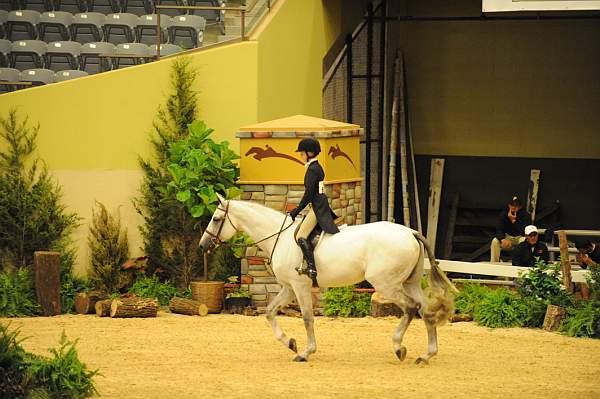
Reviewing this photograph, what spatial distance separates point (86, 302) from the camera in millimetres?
16922

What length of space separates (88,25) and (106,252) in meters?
6.70

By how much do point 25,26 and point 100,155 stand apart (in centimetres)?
583

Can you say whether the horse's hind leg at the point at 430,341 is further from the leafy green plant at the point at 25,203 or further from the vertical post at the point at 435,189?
the vertical post at the point at 435,189

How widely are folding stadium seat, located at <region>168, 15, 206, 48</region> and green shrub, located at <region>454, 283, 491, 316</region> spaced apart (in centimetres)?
787

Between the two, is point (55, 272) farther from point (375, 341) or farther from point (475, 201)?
point (475, 201)

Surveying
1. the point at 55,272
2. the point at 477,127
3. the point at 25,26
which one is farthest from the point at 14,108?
A: the point at 477,127

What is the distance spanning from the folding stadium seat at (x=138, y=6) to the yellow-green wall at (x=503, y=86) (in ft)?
15.2

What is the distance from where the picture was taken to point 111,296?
1730 cm

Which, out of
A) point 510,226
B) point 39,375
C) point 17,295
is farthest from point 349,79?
point 39,375

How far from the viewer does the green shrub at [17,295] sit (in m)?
16.5

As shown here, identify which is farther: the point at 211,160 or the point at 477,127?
the point at 477,127

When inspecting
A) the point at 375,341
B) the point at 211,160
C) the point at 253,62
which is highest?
the point at 253,62

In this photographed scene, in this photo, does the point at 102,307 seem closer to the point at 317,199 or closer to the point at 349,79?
the point at 317,199

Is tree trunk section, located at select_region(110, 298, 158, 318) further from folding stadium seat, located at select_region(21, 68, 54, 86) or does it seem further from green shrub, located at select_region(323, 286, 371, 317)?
folding stadium seat, located at select_region(21, 68, 54, 86)
